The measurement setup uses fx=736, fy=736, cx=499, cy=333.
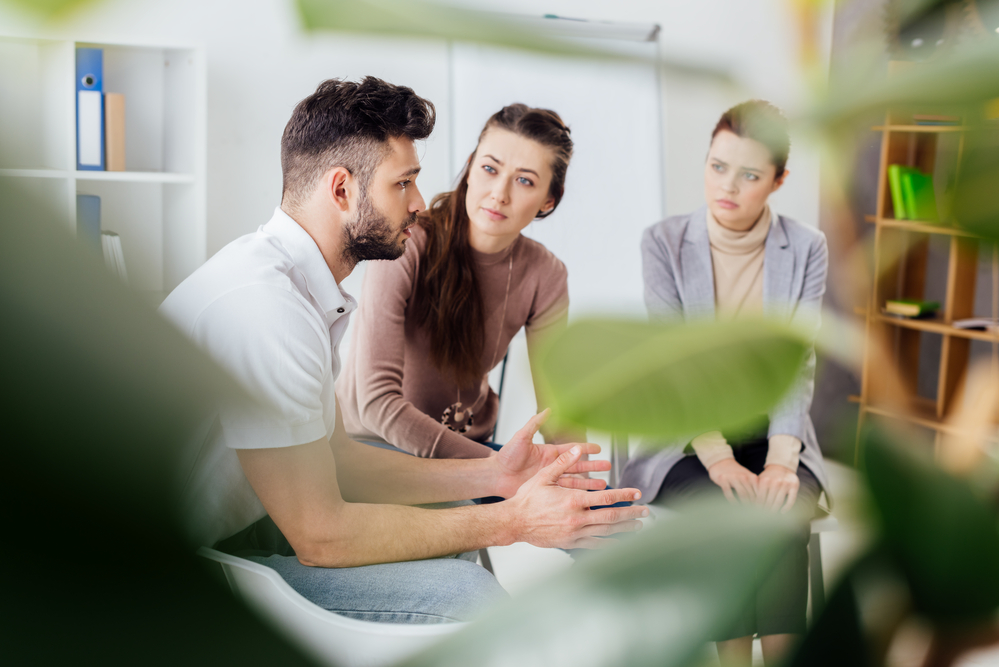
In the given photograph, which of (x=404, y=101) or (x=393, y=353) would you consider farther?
(x=393, y=353)

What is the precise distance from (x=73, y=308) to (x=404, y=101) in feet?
2.80

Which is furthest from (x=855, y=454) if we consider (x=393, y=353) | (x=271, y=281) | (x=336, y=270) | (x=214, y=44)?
(x=214, y=44)

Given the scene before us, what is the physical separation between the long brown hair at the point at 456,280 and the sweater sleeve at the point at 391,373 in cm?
4

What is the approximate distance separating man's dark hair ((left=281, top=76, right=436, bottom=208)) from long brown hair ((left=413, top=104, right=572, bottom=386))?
354mm

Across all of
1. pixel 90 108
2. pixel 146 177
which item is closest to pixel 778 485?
pixel 146 177

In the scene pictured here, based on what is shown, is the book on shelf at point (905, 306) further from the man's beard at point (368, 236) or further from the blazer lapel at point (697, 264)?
the man's beard at point (368, 236)

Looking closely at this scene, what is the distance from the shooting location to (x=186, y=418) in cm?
6

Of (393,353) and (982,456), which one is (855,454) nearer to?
(982,456)

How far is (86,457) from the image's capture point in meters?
0.05

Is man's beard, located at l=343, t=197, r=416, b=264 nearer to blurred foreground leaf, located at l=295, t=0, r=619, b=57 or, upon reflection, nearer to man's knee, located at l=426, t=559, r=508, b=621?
man's knee, located at l=426, t=559, r=508, b=621

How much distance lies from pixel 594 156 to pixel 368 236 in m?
1.33

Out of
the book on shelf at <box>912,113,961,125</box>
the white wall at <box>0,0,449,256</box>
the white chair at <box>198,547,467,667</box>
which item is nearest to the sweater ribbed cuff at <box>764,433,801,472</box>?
the white chair at <box>198,547,467,667</box>

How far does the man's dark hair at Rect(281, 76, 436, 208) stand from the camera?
0.81 meters

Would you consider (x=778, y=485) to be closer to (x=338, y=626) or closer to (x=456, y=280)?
(x=456, y=280)
